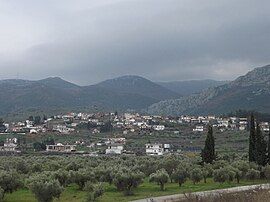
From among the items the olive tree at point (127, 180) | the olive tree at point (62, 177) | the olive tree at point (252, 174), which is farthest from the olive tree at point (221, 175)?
the olive tree at point (62, 177)

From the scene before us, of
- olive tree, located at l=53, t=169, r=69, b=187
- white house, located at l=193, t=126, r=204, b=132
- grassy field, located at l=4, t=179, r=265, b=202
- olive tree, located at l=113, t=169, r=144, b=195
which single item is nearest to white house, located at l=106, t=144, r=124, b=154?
white house, located at l=193, t=126, r=204, b=132

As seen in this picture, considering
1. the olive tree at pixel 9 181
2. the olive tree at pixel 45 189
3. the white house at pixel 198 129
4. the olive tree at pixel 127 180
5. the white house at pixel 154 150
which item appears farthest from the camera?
the white house at pixel 198 129

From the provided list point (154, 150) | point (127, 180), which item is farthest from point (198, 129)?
point (127, 180)

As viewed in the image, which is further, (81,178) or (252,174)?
(252,174)

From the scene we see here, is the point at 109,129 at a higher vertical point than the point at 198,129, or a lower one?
lower

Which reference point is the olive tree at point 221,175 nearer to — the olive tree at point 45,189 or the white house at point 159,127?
the olive tree at point 45,189

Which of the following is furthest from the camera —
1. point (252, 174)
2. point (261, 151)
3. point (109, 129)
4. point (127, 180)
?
point (109, 129)

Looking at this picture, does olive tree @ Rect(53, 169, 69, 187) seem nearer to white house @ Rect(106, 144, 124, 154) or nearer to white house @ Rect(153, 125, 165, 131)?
white house @ Rect(106, 144, 124, 154)

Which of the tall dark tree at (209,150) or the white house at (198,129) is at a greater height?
the tall dark tree at (209,150)

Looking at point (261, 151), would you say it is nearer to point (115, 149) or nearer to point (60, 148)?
point (115, 149)

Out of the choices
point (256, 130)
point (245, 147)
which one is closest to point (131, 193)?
point (256, 130)

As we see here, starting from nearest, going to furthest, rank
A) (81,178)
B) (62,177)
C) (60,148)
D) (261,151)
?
(62,177) < (81,178) < (261,151) < (60,148)

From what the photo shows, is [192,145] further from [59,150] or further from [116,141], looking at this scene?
[59,150]

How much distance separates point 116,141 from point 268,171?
90771mm
